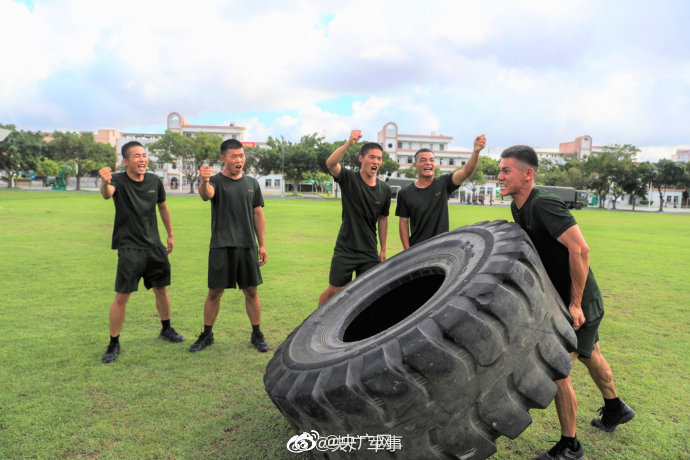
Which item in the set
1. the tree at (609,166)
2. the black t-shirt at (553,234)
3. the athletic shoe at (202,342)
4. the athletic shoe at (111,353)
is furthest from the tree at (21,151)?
the tree at (609,166)

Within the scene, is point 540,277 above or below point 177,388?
above

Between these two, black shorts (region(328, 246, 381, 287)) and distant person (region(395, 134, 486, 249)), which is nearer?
distant person (region(395, 134, 486, 249))

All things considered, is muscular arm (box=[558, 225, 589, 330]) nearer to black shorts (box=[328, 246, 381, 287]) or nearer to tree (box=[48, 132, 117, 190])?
black shorts (box=[328, 246, 381, 287])

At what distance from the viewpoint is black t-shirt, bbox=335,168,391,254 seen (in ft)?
15.3

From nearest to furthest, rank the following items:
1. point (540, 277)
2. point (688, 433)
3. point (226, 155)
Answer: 1. point (540, 277)
2. point (688, 433)
3. point (226, 155)

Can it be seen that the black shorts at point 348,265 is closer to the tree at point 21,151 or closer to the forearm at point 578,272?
the forearm at point 578,272

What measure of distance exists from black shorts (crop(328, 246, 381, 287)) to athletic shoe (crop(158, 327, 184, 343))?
1720 millimetres

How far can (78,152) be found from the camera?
212ft

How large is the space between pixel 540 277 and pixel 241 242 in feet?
9.89

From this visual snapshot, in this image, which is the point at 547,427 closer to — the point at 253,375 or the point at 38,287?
the point at 253,375

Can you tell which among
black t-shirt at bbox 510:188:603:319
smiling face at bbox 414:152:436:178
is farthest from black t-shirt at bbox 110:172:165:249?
Answer: black t-shirt at bbox 510:188:603:319

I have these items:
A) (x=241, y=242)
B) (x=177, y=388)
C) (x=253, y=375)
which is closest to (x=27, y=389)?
(x=177, y=388)

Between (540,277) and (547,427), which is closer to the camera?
(540,277)

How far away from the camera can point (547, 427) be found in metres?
3.16
